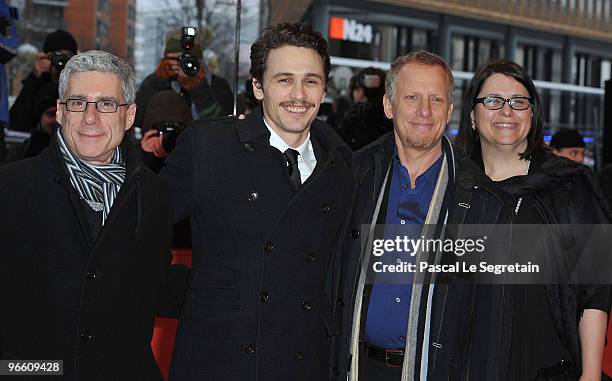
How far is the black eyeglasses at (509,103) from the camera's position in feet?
10.0

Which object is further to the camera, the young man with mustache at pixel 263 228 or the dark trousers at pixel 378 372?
the dark trousers at pixel 378 372

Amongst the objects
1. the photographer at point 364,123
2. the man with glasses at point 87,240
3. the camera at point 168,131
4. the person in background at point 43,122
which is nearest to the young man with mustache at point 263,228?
the man with glasses at point 87,240

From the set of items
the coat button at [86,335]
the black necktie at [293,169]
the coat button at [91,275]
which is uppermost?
the black necktie at [293,169]

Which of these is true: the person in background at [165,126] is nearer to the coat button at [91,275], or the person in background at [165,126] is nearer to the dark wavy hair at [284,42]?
the dark wavy hair at [284,42]

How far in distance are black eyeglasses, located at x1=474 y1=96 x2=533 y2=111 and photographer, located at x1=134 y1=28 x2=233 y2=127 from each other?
207cm

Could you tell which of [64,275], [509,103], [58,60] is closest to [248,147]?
[64,275]

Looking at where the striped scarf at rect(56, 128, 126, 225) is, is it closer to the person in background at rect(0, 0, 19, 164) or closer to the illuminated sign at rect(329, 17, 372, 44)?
the person in background at rect(0, 0, 19, 164)

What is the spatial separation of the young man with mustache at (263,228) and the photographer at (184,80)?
195 centimetres

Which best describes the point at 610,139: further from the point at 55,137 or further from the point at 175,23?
the point at 55,137

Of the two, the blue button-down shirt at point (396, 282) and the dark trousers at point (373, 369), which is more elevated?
the blue button-down shirt at point (396, 282)

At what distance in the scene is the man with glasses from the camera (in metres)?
2.13

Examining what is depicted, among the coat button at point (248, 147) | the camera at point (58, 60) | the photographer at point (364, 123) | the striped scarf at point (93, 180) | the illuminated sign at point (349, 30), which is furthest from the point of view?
the illuminated sign at point (349, 30)

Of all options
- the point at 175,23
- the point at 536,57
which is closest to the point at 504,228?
the point at 175,23

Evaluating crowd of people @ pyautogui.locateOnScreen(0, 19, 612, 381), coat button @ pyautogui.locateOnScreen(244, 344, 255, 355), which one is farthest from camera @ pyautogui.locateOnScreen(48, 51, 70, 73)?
coat button @ pyautogui.locateOnScreen(244, 344, 255, 355)
